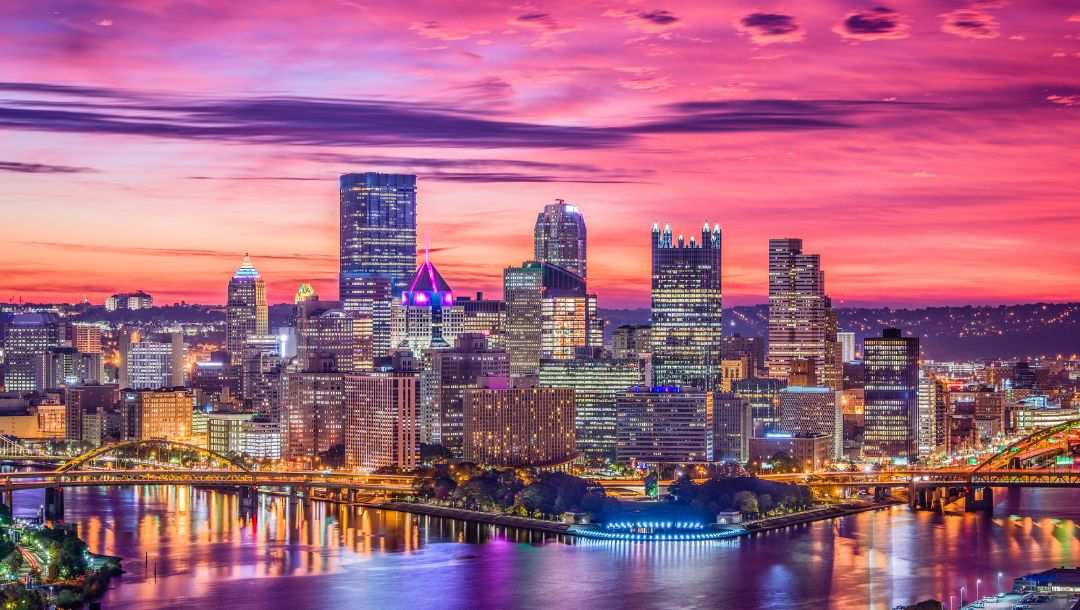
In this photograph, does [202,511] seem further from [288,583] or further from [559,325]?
[559,325]

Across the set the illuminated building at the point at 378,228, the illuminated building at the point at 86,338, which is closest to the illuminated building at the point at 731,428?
the illuminated building at the point at 378,228

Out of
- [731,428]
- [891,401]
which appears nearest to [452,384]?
[731,428]

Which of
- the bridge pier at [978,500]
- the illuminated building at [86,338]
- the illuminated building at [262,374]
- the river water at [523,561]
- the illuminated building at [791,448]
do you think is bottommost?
the river water at [523,561]

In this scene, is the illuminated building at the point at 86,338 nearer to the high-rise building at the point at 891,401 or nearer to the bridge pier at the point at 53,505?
the high-rise building at the point at 891,401

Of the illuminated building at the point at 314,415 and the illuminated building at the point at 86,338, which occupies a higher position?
the illuminated building at the point at 86,338

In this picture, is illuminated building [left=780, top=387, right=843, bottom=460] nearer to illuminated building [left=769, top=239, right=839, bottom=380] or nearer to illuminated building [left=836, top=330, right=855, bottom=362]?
illuminated building [left=769, top=239, right=839, bottom=380]

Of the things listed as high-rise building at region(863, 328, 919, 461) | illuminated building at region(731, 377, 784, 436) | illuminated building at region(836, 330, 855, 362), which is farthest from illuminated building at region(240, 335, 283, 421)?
illuminated building at region(836, 330, 855, 362)

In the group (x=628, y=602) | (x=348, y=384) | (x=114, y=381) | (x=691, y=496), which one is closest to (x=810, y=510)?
(x=691, y=496)
